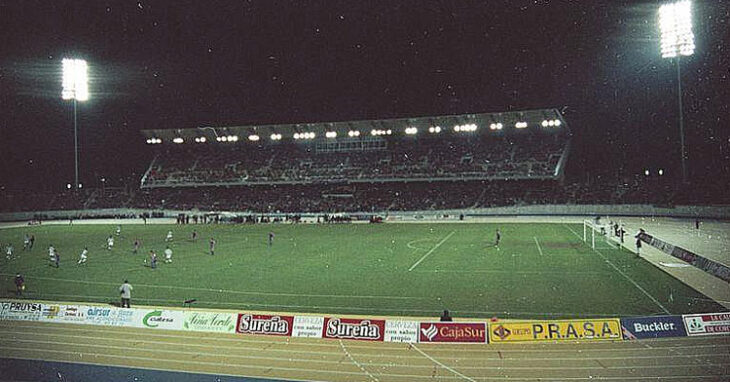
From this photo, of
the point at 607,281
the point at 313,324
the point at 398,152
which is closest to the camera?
the point at 313,324

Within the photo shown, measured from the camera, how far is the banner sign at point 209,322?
14203 millimetres

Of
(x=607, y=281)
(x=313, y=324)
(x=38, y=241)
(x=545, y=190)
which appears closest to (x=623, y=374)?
(x=313, y=324)

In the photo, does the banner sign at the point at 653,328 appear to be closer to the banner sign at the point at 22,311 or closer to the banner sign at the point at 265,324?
the banner sign at the point at 265,324

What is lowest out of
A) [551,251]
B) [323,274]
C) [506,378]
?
[506,378]

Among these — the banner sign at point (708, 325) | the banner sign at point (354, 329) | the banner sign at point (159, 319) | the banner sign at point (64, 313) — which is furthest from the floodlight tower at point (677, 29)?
the banner sign at point (64, 313)

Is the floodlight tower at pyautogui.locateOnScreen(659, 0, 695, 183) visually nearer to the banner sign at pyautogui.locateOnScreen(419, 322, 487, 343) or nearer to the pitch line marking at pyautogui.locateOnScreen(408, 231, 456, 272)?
the pitch line marking at pyautogui.locateOnScreen(408, 231, 456, 272)

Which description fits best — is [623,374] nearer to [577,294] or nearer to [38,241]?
[577,294]

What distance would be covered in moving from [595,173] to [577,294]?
6555 centimetres

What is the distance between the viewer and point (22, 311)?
1628cm

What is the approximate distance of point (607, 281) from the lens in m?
21.2

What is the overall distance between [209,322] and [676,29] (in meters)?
52.7

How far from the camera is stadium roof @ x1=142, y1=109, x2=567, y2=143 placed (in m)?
69.2

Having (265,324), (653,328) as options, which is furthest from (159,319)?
(653,328)

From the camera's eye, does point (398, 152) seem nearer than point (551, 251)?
No
